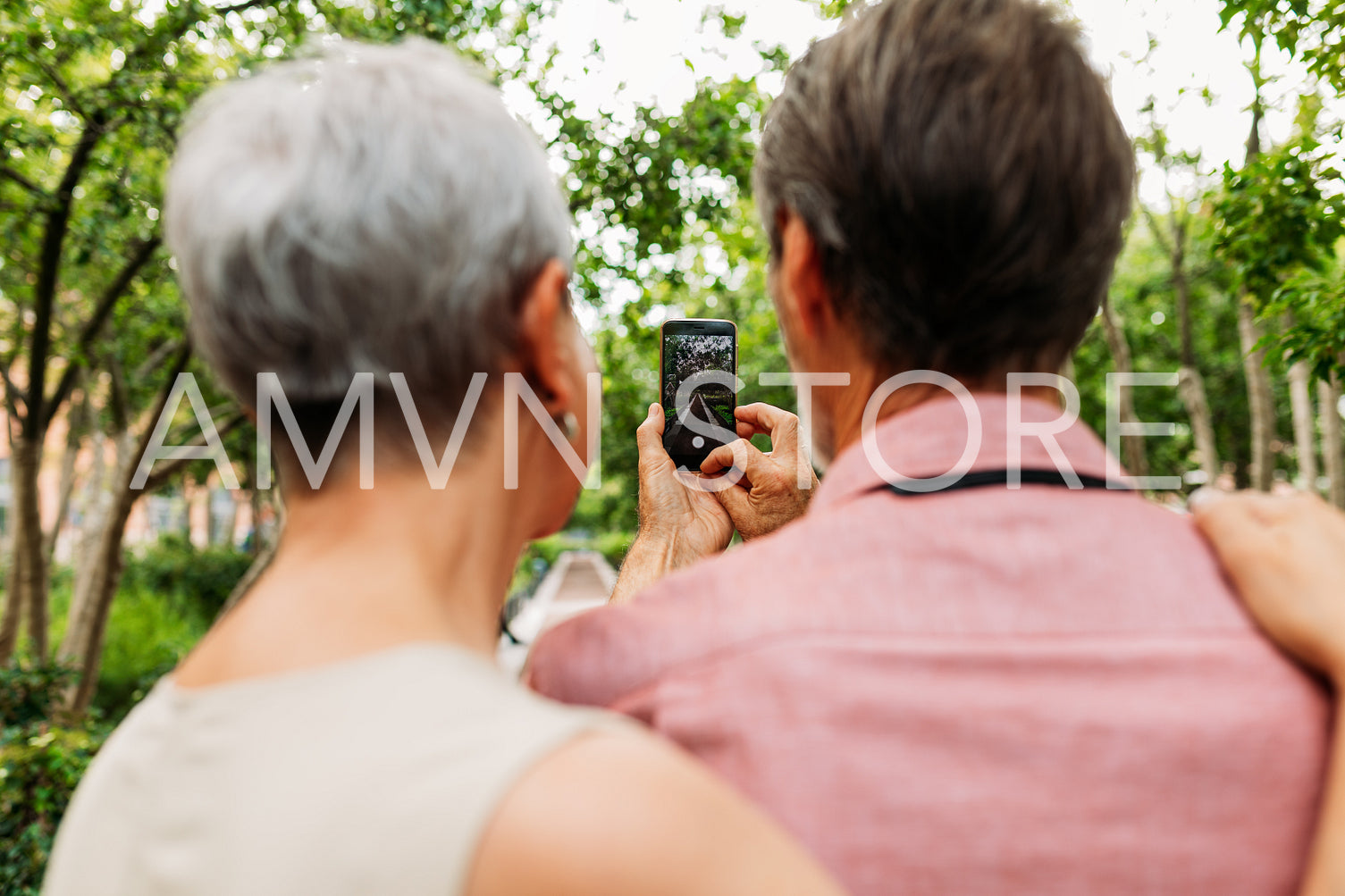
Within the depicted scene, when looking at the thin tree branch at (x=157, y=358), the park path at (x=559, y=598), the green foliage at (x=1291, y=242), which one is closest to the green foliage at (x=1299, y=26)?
the green foliage at (x=1291, y=242)

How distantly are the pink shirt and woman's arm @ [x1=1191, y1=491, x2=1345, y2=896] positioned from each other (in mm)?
29

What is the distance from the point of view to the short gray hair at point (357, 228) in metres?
0.90

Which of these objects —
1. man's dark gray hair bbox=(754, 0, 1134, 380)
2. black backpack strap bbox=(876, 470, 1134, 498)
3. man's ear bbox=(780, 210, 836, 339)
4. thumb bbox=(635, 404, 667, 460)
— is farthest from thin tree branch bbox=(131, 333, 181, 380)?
black backpack strap bbox=(876, 470, 1134, 498)

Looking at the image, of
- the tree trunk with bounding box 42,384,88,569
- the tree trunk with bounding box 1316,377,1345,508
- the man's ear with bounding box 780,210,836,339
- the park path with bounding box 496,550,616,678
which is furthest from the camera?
the park path with bounding box 496,550,616,678

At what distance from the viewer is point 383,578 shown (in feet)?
3.00

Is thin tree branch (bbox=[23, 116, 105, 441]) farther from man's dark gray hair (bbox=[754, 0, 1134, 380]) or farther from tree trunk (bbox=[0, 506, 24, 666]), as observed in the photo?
man's dark gray hair (bbox=[754, 0, 1134, 380])

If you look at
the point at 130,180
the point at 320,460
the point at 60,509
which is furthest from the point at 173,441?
the point at 320,460

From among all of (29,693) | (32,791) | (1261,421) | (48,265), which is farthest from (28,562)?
(1261,421)

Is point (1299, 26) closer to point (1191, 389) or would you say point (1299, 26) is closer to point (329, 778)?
point (329, 778)

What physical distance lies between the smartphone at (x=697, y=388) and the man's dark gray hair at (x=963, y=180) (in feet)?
3.37

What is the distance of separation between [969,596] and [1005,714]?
4.7 inches

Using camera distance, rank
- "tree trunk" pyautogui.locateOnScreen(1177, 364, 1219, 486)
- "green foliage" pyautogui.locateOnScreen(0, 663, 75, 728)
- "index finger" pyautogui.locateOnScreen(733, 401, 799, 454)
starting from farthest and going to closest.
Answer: "tree trunk" pyautogui.locateOnScreen(1177, 364, 1219, 486), "green foliage" pyautogui.locateOnScreen(0, 663, 75, 728), "index finger" pyautogui.locateOnScreen(733, 401, 799, 454)

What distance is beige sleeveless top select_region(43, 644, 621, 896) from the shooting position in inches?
29.1

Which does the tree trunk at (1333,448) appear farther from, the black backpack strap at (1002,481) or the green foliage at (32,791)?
the green foliage at (32,791)
